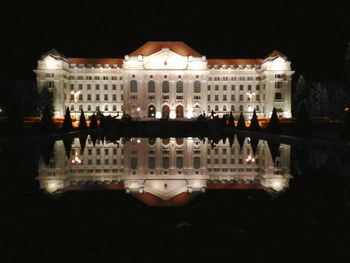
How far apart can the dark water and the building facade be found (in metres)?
71.3

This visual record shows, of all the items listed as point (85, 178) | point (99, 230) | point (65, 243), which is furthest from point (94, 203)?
point (85, 178)

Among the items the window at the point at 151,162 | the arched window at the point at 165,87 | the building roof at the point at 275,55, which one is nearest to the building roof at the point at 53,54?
the arched window at the point at 165,87

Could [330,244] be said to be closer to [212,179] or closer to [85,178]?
[212,179]

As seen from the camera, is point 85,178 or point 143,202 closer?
point 143,202

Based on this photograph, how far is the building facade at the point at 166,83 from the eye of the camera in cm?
8219

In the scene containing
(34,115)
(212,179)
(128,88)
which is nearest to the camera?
(212,179)

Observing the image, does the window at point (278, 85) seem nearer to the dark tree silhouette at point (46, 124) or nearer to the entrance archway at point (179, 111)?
the entrance archway at point (179, 111)

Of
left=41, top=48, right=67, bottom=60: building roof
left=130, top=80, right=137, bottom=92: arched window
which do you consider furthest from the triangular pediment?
left=41, top=48, right=67, bottom=60: building roof

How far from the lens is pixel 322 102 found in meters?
62.7

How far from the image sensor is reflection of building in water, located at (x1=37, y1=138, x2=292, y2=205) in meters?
9.51

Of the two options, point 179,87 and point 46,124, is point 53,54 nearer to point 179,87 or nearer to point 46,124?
point 179,87

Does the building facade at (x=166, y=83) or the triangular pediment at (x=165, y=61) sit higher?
the triangular pediment at (x=165, y=61)

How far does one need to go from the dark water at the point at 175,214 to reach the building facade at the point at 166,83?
71332 millimetres

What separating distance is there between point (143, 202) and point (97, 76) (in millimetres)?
79937
